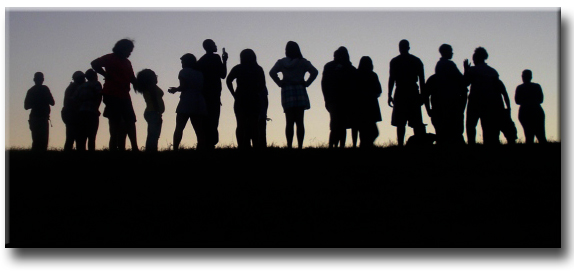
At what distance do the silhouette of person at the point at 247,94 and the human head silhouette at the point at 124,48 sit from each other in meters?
1.57

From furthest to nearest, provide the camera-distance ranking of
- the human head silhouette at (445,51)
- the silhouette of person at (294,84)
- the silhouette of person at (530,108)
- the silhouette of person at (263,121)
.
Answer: the silhouette of person at (263,121)
the silhouette of person at (294,84)
the human head silhouette at (445,51)
the silhouette of person at (530,108)

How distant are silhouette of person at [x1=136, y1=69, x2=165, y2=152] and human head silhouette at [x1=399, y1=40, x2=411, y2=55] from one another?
3.37 m

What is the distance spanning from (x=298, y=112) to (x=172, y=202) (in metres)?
3.16

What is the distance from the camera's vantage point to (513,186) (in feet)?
33.5

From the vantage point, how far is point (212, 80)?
12633 millimetres

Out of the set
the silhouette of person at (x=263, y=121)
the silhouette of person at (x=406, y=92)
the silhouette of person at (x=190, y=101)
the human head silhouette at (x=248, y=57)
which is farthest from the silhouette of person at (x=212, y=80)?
the silhouette of person at (x=406, y=92)

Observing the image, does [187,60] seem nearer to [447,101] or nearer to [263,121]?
[263,121]

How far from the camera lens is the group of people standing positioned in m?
12.3

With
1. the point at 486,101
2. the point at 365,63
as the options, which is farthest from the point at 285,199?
the point at 486,101

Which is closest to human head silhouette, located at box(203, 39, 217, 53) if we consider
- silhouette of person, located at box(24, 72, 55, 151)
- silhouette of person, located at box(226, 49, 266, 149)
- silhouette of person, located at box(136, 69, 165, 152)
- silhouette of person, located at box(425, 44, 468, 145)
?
silhouette of person, located at box(226, 49, 266, 149)

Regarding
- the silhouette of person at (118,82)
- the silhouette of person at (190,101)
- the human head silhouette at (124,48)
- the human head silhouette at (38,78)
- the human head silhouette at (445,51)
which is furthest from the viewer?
the silhouette of person at (190,101)

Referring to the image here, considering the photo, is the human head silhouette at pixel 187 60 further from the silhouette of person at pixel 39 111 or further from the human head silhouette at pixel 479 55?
the human head silhouette at pixel 479 55

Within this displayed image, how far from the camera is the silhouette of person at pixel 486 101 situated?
12.7 meters

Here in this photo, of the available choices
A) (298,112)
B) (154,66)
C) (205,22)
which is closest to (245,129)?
(298,112)
